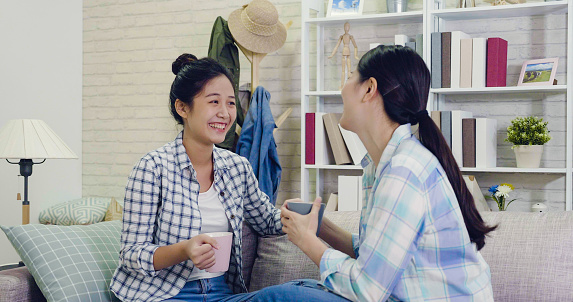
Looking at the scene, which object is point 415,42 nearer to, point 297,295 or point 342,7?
point 342,7

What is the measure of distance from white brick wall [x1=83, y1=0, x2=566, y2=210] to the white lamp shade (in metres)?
1.22

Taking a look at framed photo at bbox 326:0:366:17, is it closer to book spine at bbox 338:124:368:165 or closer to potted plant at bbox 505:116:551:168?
book spine at bbox 338:124:368:165

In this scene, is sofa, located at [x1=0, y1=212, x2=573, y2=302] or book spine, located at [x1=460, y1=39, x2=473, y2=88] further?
book spine, located at [x1=460, y1=39, x2=473, y2=88]

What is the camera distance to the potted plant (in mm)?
3266

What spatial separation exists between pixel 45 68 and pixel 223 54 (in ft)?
4.67

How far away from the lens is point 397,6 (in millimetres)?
3570

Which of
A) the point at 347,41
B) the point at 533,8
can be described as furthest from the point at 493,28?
the point at 347,41

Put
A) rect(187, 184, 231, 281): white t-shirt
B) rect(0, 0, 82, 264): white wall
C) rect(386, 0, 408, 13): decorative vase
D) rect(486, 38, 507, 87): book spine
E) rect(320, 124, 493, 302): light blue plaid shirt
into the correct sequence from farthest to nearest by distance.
→ rect(0, 0, 82, 264): white wall, rect(386, 0, 408, 13): decorative vase, rect(486, 38, 507, 87): book spine, rect(187, 184, 231, 281): white t-shirt, rect(320, 124, 493, 302): light blue plaid shirt

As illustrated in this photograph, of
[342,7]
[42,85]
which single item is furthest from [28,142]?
[342,7]

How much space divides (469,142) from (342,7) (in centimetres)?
109

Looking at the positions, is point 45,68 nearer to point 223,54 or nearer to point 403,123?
point 223,54

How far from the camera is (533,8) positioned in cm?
329

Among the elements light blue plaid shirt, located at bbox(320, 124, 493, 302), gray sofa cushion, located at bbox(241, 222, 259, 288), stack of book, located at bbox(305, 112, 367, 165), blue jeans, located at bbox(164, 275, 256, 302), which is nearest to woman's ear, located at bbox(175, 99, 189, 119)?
gray sofa cushion, located at bbox(241, 222, 259, 288)

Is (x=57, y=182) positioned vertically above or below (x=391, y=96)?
below
